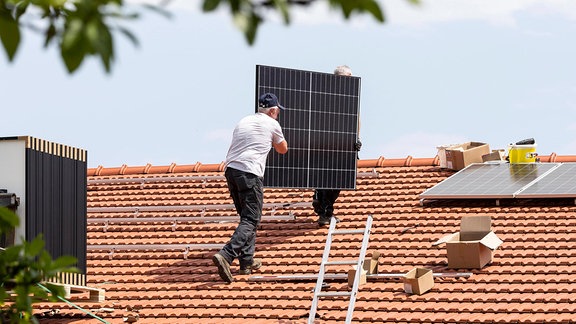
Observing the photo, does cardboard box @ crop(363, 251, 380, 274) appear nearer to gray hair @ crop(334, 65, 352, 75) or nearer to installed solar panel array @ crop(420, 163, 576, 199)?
installed solar panel array @ crop(420, 163, 576, 199)

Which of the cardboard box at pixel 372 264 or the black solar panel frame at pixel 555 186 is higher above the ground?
the black solar panel frame at pixel 555 186

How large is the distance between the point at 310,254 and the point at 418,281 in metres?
2.02

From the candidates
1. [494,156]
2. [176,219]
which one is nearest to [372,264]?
[176,219]

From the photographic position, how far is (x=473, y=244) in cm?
1272

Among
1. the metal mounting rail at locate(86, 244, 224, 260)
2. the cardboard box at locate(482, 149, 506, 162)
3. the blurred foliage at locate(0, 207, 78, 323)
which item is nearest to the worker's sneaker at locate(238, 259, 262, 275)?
the metal mounting rail at locate(86, 244, 224, 260)

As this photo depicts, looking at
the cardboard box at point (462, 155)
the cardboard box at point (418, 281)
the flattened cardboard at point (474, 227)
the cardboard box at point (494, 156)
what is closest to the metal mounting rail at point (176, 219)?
the cardboard box at point (462, 155)

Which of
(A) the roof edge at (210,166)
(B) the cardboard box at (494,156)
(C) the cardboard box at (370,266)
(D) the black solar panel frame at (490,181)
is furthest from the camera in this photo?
(A) the roof edge at (210,166)

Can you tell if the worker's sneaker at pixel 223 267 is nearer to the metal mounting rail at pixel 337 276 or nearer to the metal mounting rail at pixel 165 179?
the metal mounting rail at pixel 337 276

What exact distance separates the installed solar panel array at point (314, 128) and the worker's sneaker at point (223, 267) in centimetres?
173

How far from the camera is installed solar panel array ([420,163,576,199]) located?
48.4ft

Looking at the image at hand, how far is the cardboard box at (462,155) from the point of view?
55.0 ft

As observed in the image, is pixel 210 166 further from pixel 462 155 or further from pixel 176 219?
pixel 462 155

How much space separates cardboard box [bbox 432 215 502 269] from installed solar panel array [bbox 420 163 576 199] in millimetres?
1785

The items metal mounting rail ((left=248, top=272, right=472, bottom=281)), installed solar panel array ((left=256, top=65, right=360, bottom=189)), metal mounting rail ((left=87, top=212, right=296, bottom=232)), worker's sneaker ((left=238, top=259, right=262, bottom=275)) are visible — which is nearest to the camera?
metal mounting rail ((left=248, top=272, right=472, bottom=281))
